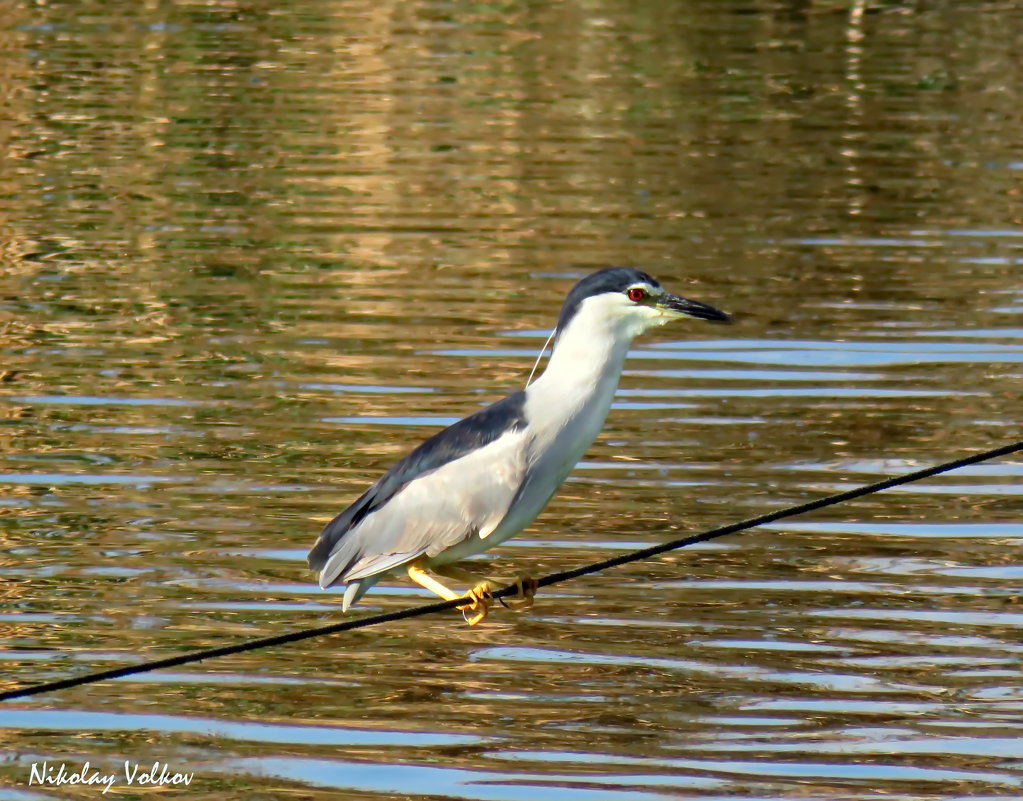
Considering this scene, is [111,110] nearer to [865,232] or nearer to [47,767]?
[865,232]

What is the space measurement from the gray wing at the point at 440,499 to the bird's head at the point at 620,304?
391mm

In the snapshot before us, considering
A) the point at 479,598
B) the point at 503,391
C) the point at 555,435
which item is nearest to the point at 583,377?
the point at 555,435

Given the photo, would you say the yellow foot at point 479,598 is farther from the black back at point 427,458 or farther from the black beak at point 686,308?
the black beak at point 686,308

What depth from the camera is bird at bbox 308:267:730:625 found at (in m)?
6.86

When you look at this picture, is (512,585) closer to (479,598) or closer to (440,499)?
(479,598)

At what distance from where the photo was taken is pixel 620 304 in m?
6.86

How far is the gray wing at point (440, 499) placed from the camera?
22.8 feet

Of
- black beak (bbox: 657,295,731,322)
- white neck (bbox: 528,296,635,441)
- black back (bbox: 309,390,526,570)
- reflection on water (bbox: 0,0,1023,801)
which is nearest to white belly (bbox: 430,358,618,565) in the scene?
white neck (bbox: 528,296,635,441)

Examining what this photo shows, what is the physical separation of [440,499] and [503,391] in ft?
18.5

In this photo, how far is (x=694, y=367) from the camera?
13344 mm

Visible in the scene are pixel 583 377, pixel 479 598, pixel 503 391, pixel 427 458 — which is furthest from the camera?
pixel 503 391

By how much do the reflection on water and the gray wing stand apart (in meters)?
1.06

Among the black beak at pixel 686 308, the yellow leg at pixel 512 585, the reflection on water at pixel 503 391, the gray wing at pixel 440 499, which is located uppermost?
the black beak at pixel 686 308

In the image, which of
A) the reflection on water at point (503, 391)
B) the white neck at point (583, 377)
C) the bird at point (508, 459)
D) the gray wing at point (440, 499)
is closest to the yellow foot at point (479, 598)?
the bird at point (508, 459)
